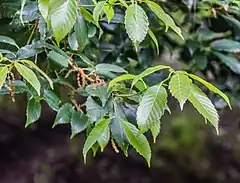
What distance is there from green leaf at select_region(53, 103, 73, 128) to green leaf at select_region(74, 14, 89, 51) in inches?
5.1

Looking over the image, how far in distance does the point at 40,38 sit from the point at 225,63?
0.57m

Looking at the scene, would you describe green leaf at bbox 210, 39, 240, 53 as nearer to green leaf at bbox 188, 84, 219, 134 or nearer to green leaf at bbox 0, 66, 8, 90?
green leaf at bbox 188, 84, 219, 134

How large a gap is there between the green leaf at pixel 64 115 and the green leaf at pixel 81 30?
131 millimetres

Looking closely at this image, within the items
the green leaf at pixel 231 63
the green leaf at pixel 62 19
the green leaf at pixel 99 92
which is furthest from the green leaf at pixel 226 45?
the green leaf at pixel 62 19

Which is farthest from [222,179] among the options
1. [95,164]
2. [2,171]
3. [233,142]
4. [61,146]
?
[2,171]

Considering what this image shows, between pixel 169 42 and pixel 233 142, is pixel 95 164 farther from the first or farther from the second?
pixel 169 42

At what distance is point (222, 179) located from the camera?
2309mm

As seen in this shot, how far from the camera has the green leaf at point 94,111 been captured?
0.81 meters

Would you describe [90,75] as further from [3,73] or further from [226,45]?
[226,45]

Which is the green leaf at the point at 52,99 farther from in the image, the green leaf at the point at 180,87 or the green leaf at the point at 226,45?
the green leaf at the point at 226,45

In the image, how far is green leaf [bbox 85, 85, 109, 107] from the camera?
0.81 metres

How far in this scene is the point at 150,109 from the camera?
69cm

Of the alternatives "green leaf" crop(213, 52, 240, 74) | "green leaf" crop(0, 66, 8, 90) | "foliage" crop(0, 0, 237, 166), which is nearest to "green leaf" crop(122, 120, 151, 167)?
"foliage" crop(0, 0, 237, 166)

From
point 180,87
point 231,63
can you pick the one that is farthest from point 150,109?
point 231,63
